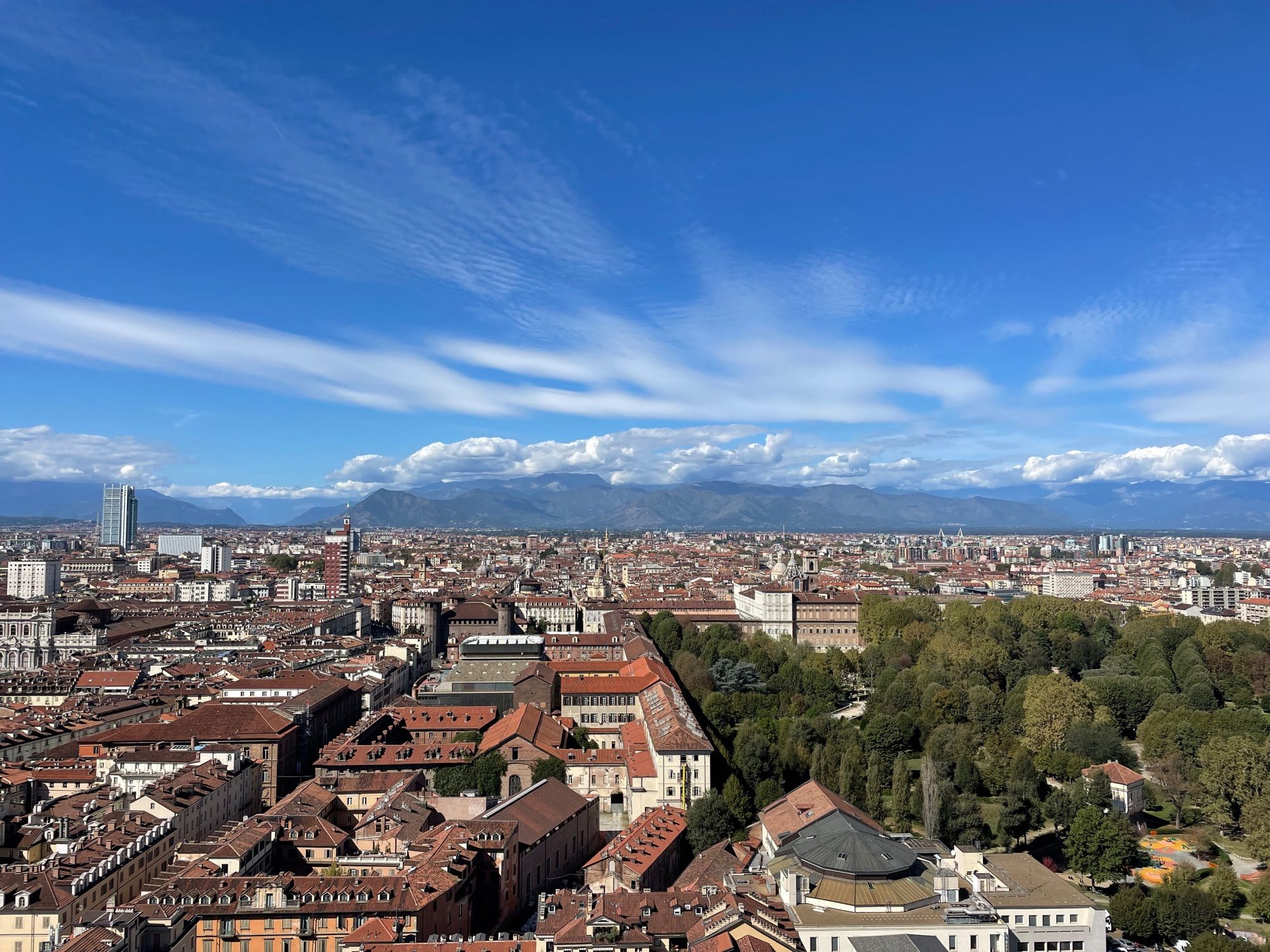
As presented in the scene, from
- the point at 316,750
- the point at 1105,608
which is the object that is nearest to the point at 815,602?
the point at 1105,608

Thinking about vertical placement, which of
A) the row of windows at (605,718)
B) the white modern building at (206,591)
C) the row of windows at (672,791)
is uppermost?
the white modern building at (206,591)

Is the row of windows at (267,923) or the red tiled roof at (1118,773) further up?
the row of windows at (267,923)

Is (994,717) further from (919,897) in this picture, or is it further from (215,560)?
(215,560)

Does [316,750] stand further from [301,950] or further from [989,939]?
[989,939]

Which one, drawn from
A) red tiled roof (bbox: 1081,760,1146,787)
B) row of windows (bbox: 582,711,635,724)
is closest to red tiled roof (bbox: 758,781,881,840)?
red tiled roof (bbox: 1081,760,1146,787)

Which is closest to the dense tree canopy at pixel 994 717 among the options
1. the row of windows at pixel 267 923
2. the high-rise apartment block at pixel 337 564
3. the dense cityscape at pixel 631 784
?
the dense cityscape at pixel 631 784

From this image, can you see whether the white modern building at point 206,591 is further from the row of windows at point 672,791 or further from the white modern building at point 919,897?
the white modern building at point 919,897

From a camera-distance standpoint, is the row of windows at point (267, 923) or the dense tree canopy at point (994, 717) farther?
the dense tree canopy at point (994, 717)

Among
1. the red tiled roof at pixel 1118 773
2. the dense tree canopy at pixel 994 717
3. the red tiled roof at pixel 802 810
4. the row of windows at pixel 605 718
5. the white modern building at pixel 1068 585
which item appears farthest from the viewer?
the white modern building at pixel 1068 585
